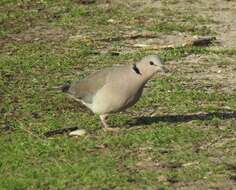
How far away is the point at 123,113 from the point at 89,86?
101cm

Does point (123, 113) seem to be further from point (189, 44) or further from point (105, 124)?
point (189, 44)

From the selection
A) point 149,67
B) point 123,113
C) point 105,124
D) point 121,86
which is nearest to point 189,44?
point 123,113

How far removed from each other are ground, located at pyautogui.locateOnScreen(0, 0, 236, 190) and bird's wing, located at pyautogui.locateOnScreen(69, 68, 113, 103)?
13.4 inches

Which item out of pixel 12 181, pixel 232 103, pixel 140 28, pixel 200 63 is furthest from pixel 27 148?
pixel 140 28

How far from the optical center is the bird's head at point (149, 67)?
8.46 meters

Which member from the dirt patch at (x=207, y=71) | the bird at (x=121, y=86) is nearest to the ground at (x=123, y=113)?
the dirt patch at (x=207, y=71)

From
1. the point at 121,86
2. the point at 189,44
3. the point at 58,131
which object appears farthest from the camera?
the point at 189,44

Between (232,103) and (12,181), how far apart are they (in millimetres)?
3404

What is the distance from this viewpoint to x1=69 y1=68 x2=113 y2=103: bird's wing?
866 cm

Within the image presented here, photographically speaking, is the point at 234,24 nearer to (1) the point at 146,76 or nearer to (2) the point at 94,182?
(1) the point at 146,76

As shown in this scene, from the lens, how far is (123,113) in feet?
31.8

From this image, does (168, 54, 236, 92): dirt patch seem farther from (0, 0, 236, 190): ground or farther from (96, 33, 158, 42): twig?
(96, 33, 158, 42): twig

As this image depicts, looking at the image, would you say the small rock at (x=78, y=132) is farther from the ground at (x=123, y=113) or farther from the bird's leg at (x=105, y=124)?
the bird's leg at (x=105, y=124)

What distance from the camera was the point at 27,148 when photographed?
27.1 ft
